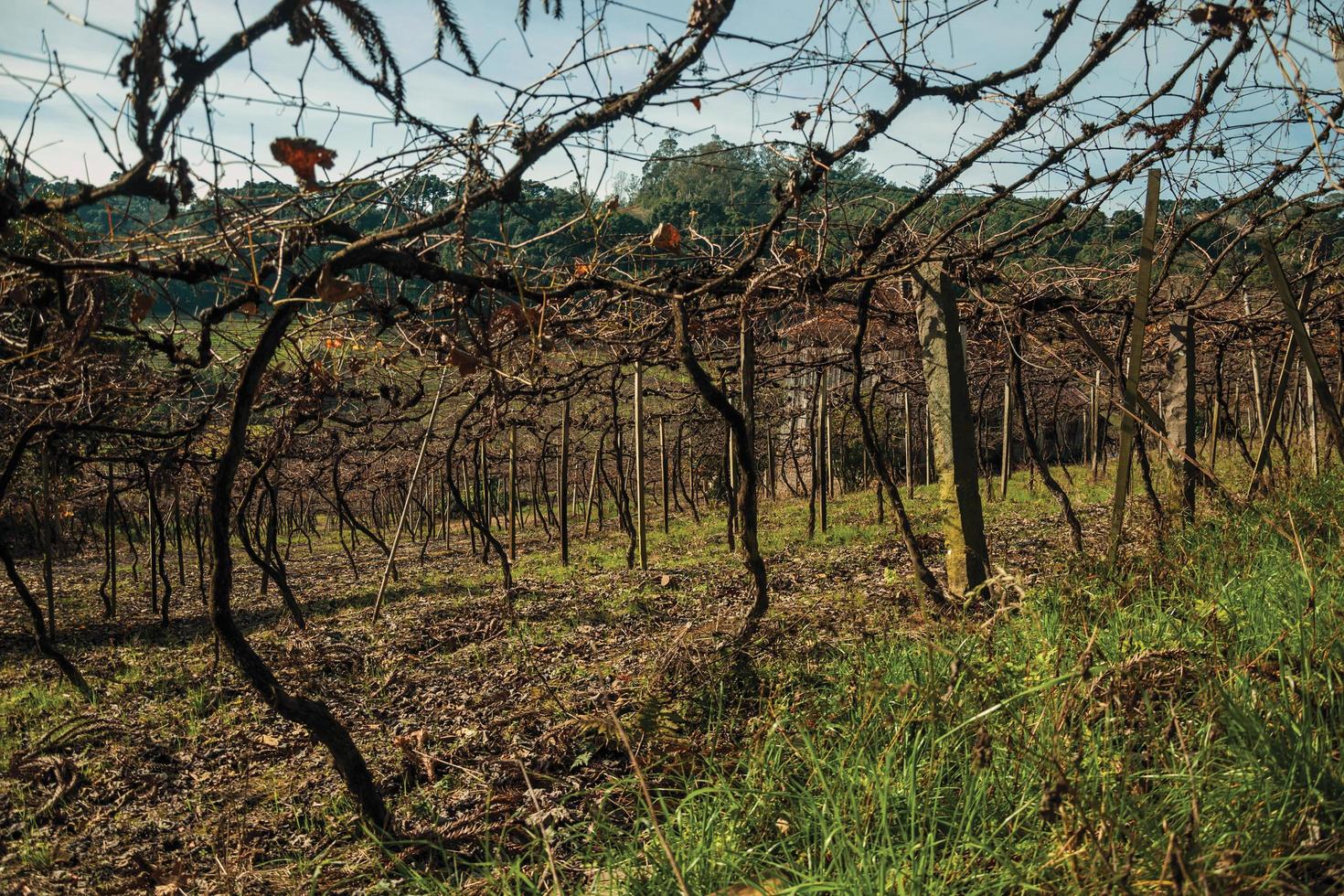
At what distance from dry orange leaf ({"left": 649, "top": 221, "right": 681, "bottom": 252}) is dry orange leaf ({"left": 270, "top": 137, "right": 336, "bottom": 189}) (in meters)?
1.49

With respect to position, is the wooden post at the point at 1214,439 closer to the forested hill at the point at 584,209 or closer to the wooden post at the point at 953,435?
the wooden post at the point at 953,435

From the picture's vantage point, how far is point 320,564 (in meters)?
16.2

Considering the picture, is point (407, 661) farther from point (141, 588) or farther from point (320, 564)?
point (320, 564)

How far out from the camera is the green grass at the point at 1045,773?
6.19ft

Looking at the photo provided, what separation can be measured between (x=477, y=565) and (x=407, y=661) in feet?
22.2

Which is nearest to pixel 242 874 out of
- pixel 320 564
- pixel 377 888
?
pixel 377 888

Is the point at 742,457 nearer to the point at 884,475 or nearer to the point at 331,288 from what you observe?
the point at 884,475

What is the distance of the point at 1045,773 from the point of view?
7.11ft

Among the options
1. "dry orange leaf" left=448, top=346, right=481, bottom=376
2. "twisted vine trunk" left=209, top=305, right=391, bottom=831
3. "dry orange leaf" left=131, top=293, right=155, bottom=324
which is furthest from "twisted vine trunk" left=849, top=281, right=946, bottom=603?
"dry orange leaf" left=131, top=293, right=155, bottom=324

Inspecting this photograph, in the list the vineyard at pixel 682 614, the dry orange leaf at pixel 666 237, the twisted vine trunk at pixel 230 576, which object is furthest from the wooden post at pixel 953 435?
the twisted vine trunk at pixel 230 576

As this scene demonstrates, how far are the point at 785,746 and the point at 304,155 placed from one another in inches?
94.6

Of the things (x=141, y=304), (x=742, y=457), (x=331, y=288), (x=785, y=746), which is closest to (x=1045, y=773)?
(x=785, y=746)

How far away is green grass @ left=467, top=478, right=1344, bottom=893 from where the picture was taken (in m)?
1.89

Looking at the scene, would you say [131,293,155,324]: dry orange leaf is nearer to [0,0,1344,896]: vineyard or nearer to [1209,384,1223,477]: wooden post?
[0,0,1344,896]: vineyard
